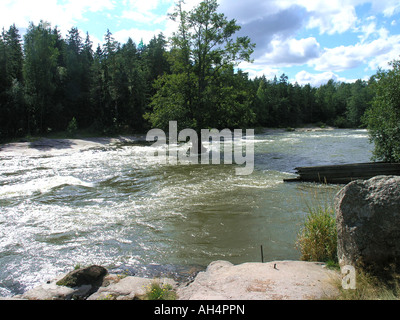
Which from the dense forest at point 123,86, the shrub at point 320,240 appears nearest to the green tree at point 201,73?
the dense forest at point 123,86

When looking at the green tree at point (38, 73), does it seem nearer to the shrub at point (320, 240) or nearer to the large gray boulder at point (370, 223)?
the shrub at point (320, 240)

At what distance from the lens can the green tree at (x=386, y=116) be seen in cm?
1488

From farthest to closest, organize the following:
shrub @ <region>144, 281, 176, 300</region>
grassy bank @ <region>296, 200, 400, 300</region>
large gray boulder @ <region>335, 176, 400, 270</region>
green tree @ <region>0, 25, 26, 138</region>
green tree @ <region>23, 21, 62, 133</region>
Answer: green tree @ <region>23, 21, 62, 133</region> → green tree @ <region>0, 25, 26, 138</region> → large gray boulder @ <region>335, 176, 400, 270</region> → shrub @ <region>144, 281, 176, 300</region> → grassy bank @ <region>296, 200, 400, 300</region>

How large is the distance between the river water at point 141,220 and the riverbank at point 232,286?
1002mm

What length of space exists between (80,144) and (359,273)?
34.2 metres

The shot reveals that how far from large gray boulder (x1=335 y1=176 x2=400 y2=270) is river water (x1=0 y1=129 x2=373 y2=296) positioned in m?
1.72

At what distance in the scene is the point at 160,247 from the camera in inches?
291

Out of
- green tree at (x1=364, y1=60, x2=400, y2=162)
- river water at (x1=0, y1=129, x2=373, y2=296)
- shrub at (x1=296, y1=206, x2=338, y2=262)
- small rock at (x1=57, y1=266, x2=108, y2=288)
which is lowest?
river water at (x1=0, y1=129, x2=373, y2=296)

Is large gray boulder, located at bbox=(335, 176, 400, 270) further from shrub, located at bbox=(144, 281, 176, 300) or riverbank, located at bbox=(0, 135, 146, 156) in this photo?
riverbank, located at bbox=(0, 135, 146, 156)

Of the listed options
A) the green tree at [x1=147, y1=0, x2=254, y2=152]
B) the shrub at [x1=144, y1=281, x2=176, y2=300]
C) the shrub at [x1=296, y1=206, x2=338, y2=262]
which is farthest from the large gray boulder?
the green tree at [x1=147, y1=0, x2=254, y2=152]

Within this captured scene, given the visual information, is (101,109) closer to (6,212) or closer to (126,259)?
(6,212)

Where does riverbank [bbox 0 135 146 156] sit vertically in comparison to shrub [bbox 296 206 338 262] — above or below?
above

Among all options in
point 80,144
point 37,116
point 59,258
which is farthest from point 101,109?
point 59,258

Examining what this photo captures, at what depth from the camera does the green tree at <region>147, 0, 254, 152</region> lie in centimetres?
2702
